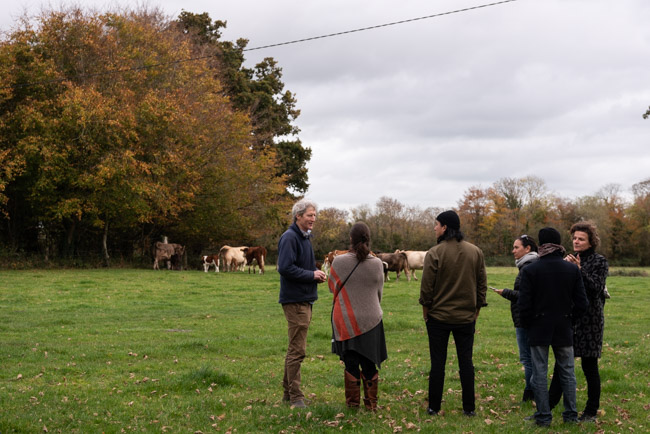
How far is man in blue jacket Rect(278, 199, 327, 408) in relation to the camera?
23.2ft

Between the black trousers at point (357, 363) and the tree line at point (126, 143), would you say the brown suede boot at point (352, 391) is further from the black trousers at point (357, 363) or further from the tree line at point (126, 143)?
the tree line at point (126, 143)

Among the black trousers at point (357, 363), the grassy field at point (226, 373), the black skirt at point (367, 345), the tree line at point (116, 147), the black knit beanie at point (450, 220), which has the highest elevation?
the tree line at point (116, 147)

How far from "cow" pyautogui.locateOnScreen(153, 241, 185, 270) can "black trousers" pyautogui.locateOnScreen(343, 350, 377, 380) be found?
104ft

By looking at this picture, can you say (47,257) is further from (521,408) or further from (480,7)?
(521,408)

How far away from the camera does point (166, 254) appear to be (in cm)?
3759

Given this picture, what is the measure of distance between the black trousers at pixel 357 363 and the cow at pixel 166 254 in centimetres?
3169

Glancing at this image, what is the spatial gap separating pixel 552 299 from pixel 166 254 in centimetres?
3332

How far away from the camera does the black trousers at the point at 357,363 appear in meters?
6.94

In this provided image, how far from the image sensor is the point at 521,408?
24.2 feet

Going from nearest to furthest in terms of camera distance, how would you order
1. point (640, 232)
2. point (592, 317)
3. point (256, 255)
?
point (592, 317), point (256, 255), point (640, 232)

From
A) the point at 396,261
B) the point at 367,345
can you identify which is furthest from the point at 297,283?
the point at 396,261

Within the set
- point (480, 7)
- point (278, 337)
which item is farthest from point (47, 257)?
point (480, 7)

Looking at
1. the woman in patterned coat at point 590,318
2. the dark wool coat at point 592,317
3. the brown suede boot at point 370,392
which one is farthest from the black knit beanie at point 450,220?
the brown suede boot at point 370,392

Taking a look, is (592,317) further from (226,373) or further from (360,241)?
(226,373)
